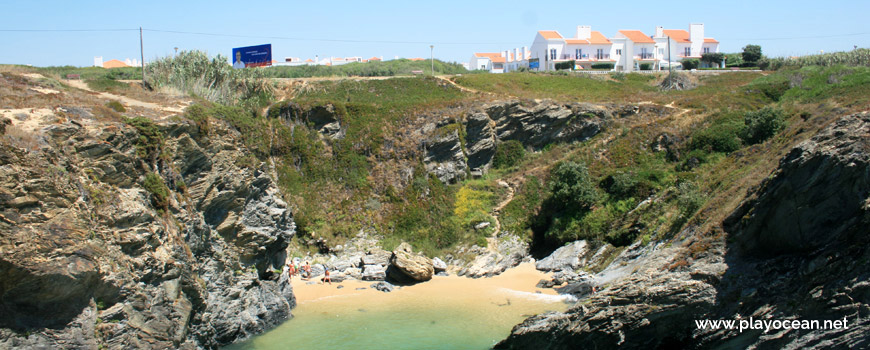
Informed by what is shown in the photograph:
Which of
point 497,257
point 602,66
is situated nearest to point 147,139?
point 497,257

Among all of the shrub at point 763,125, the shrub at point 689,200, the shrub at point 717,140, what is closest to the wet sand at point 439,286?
the shrub at point 689,200

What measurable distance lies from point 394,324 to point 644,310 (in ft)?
33.3

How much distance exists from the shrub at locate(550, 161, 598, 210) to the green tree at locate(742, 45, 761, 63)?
40.4m

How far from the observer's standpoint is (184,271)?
62.4 ft

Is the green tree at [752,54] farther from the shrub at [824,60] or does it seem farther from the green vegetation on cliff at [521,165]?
the green vegetation on cliff at [521,165]

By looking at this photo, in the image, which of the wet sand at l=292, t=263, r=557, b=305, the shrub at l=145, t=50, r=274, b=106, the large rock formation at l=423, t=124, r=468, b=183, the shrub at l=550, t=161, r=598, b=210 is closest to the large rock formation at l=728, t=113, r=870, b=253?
the wet sand at l=292, t=263, r=557, b=305

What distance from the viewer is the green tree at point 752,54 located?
205 feet

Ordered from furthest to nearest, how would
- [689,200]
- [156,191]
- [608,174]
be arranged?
1. [608,174]
2. [689,200]
3. [156,191]

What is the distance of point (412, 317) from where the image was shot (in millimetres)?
23891

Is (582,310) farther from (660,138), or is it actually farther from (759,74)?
(759,74)

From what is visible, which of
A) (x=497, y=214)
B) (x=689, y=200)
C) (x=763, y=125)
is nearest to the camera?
(x=689, y=200)

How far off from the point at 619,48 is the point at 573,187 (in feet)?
148

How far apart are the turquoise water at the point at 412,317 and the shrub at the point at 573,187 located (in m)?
6.96

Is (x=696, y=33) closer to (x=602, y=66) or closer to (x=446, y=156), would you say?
(x=602, y=66)
